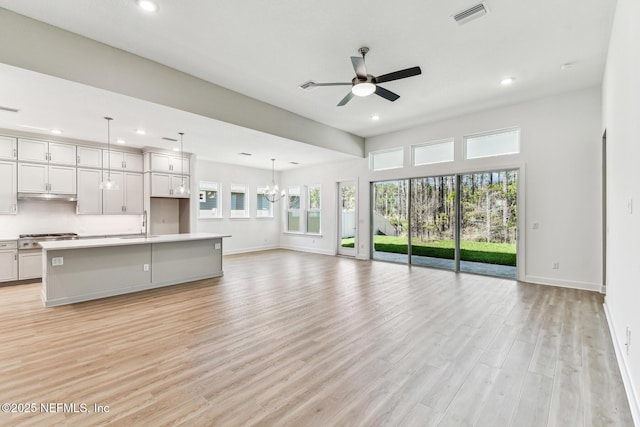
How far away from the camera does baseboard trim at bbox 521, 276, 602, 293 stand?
4.71m

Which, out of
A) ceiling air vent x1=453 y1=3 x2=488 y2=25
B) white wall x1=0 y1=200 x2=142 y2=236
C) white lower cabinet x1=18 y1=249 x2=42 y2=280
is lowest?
white lower cabinet x1=18 y1=249 x2=42 y2=280

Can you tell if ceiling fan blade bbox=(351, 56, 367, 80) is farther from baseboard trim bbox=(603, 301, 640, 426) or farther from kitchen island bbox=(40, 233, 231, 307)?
kitchen island bbox=(40, 233, 231, 307)

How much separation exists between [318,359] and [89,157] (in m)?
6.81

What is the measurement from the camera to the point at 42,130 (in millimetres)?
5461

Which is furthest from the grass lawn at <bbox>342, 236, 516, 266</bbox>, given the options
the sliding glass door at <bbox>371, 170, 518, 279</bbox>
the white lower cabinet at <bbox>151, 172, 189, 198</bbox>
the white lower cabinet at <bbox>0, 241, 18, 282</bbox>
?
the white lower cabinet at <bbox>0, 241, 18, 282</bbox>

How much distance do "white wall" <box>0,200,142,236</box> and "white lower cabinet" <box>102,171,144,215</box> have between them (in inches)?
14.0

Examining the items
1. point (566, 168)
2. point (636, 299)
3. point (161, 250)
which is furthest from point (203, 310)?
point (566, 168)

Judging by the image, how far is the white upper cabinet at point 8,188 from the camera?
17.6 feet

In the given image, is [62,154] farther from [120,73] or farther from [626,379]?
[626,379]

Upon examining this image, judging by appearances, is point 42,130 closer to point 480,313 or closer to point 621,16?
point 480,313

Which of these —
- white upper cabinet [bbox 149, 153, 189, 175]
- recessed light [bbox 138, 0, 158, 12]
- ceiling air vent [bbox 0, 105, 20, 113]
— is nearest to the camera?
recessed light [bbox 138, 0, 158, 12]

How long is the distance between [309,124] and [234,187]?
4.10 m

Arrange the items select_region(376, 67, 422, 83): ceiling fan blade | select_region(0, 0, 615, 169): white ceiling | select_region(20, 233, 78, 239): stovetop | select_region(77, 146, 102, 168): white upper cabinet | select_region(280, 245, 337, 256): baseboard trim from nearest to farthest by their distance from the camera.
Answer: select_region(0, 0, 615, 169): white ceiling < select_region(376, 67, 422, 83): ceiling fan blade < select_region(20, 233, 78, 239): stovetop < select_region(77, 146, 102, 168): white upper cabinet < select_region(280, 245, 337, 256): baseboard trim

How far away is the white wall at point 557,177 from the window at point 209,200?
269 inches
